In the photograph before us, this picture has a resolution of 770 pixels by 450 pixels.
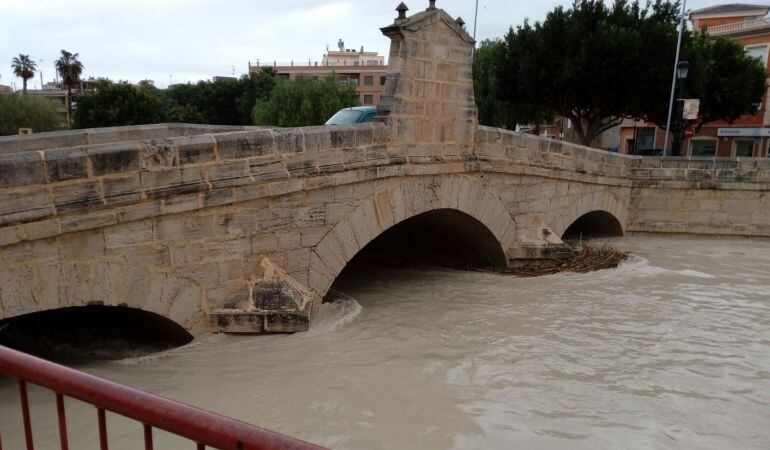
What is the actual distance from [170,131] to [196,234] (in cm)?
432

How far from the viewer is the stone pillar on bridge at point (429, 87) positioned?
631 cm

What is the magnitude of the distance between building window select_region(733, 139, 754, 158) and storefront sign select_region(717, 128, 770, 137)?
510 mm

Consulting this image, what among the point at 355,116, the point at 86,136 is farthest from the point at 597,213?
the point at 86,136

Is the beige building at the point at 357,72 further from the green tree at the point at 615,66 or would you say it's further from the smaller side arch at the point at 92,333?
the smaller side arch at the point at 92,333

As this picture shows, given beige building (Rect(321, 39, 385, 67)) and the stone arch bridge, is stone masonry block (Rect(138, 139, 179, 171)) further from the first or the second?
beige building (Rect(321, 39, 385, 67))

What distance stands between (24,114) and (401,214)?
113 feet

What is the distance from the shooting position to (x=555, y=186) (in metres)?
9.08

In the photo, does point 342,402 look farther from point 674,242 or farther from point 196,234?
point 674,242

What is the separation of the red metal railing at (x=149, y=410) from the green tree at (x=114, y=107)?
3128cm

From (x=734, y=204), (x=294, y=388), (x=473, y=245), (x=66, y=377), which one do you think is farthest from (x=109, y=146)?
(x=734, y=204)

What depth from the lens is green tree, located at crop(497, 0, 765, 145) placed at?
1819 centimetres

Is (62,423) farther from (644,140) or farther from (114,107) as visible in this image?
(644,140)

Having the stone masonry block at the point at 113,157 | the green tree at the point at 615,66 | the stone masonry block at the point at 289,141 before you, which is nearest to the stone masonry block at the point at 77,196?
the stone masonry block at the point at 113,157

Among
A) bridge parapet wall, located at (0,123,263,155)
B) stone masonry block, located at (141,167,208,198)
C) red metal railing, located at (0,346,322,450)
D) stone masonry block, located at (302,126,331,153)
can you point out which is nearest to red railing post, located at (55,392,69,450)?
red metal railing, located at (0,346,322,450)
